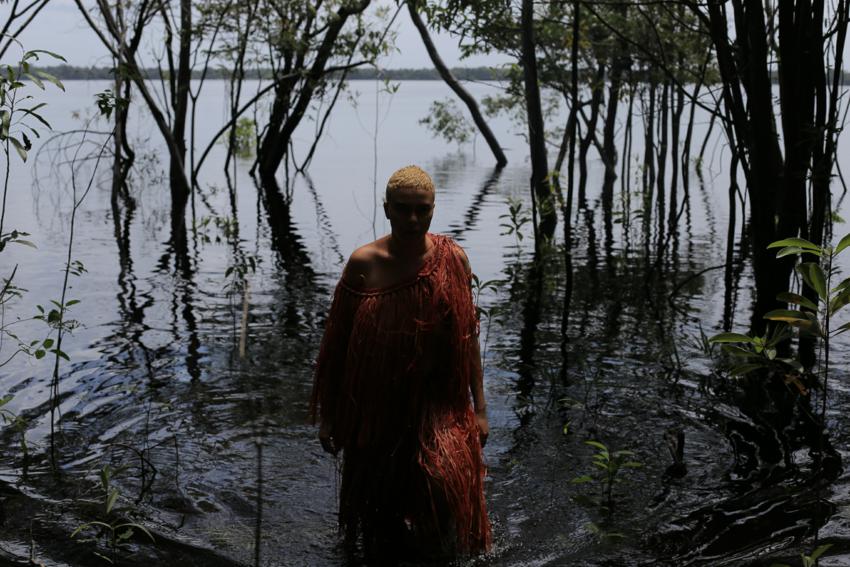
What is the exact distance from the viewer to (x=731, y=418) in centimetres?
624

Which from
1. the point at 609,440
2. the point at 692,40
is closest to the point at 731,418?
the point at 609,440

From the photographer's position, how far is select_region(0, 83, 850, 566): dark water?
451 cm

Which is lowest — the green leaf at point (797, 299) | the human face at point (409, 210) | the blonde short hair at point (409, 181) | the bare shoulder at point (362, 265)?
the green leaf at point (797, 299)

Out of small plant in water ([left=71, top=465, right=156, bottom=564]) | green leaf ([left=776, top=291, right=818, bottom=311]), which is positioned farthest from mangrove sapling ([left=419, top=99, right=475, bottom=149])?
green leaf ([left=776, top=291, right=818, bottom=311])

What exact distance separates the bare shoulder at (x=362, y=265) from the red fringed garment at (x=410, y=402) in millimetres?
53

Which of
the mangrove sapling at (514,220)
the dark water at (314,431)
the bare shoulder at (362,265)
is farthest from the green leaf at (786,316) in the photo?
the mangrove sapling at (514,220)

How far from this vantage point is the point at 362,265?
3902mm

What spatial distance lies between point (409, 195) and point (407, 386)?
0.77m

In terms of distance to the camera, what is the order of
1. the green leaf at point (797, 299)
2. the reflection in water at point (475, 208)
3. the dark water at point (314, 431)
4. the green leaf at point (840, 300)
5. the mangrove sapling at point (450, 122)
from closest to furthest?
the green leaf at point (840, 300) → the green leaf at point (797, 299) → the dark water at point (314, 431) → the reflection in water at point (475, 208) → the mangrove sapling at point (450, 122)

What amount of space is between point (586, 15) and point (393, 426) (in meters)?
12.8

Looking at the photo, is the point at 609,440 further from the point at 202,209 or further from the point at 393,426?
the point at 202,209

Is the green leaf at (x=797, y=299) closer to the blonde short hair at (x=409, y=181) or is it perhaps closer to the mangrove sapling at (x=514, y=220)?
the blonde short hair at (x=409, y=181)

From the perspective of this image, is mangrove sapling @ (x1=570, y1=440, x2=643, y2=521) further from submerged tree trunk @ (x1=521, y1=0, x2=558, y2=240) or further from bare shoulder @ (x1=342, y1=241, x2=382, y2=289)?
submerged tree trunk @ (x1=521, y1=0, x2=558, y2=240)

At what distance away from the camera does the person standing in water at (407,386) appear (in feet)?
12.6
